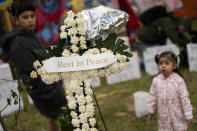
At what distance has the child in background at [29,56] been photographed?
318 cm

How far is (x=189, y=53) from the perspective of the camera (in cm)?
623

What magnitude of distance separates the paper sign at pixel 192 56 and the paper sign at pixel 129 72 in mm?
1008

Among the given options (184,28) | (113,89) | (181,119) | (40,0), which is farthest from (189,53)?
(40,0)

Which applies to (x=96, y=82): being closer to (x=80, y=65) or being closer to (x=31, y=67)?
(x=31, y=67)

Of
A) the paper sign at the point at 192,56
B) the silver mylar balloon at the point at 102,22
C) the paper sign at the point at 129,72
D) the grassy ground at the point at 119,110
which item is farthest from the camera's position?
the paper sign at the point at 129,72

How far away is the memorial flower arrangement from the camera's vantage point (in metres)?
1.92

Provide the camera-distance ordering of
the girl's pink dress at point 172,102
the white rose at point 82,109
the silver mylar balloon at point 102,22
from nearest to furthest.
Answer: the white rose at point 82,109
the silver mylar balloon at point 102,22
the girl's pink dress at point 172,102

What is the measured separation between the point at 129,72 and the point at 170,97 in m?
3.12

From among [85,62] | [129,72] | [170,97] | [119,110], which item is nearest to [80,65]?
[85,62]

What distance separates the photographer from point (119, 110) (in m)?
4.86

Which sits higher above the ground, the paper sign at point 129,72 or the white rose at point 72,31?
the white rose at point 72,31

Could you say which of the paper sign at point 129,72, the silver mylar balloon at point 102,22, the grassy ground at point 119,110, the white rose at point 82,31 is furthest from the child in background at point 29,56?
the paper sign at point 129,72

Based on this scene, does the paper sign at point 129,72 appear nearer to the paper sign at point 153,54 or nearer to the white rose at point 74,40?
the paper sign at point 153,54

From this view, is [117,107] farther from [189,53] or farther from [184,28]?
[184,28]
